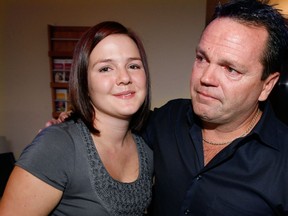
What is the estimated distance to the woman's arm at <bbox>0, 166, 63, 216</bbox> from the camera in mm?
970

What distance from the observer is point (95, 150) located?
116 cm

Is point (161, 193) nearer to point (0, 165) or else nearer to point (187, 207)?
point (187, 207)

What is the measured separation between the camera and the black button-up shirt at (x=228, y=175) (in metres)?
1.09

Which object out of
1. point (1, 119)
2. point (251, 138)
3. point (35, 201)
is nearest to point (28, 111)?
point (1, 119)

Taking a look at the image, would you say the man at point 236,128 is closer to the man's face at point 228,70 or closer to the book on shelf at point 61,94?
the man's face at point 228,70

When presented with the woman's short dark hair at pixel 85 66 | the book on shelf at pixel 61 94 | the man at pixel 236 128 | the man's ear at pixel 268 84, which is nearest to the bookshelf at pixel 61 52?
the book on shelf at pixel 61 94

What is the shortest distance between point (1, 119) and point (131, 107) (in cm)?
245

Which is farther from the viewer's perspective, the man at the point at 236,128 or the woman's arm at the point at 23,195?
the man at the point at 236,128

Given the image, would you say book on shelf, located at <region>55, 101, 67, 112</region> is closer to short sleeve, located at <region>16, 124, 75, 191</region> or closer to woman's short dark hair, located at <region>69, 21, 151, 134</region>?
woman's short dark hair, located at <region>69, 21, 151, 134</region>

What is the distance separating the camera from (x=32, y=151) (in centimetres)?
100

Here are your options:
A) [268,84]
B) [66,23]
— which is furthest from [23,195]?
[66,23]

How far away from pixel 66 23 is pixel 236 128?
232 centimetres

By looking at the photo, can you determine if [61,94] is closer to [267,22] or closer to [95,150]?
[95,150]

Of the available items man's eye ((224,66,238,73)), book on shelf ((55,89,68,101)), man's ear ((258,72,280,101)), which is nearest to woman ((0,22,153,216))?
man's eye ((224,66,238,73))
